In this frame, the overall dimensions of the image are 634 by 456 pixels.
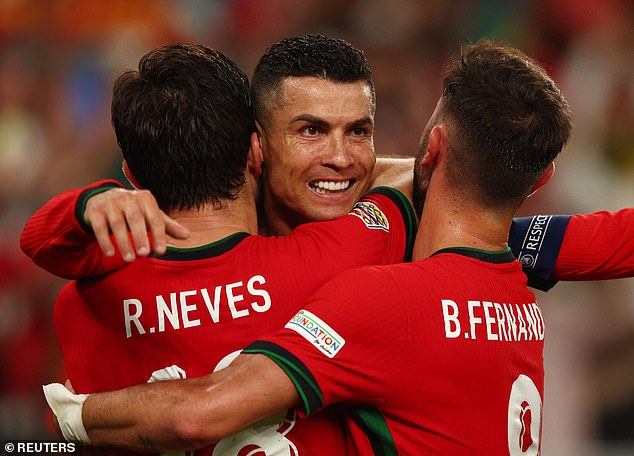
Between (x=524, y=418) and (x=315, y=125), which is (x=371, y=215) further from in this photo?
(x=524, y=418)

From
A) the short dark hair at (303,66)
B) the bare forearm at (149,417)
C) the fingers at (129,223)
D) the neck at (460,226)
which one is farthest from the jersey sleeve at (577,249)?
the fingers at (129,223)

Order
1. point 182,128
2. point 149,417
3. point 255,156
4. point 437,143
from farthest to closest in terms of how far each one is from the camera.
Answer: point 255,156 → point 437,143 → point 182,128 → point 149,417

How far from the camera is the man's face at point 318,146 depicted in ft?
9.16

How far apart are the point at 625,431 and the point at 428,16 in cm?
364

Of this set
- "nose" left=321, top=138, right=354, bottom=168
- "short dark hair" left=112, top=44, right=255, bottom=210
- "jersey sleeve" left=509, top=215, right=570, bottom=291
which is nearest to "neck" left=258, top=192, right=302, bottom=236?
"nose" left=321, top=138, right=354, bottom=168

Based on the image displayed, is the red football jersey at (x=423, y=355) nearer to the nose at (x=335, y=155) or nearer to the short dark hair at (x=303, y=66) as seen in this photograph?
the nose at (x=335, y=155)

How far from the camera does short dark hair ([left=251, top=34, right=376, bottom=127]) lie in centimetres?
282

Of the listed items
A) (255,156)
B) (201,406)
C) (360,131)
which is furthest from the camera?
(360,131)

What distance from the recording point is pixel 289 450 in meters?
2.39

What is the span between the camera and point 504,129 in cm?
253

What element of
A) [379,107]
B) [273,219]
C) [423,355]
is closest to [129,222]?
[423,355]

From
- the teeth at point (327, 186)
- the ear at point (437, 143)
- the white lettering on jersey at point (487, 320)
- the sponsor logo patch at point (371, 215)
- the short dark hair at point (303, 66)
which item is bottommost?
the white lettering on jersey at point (487, 320)

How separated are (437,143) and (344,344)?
0.76 metres

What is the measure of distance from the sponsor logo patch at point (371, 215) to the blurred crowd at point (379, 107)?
3227 millimetres
